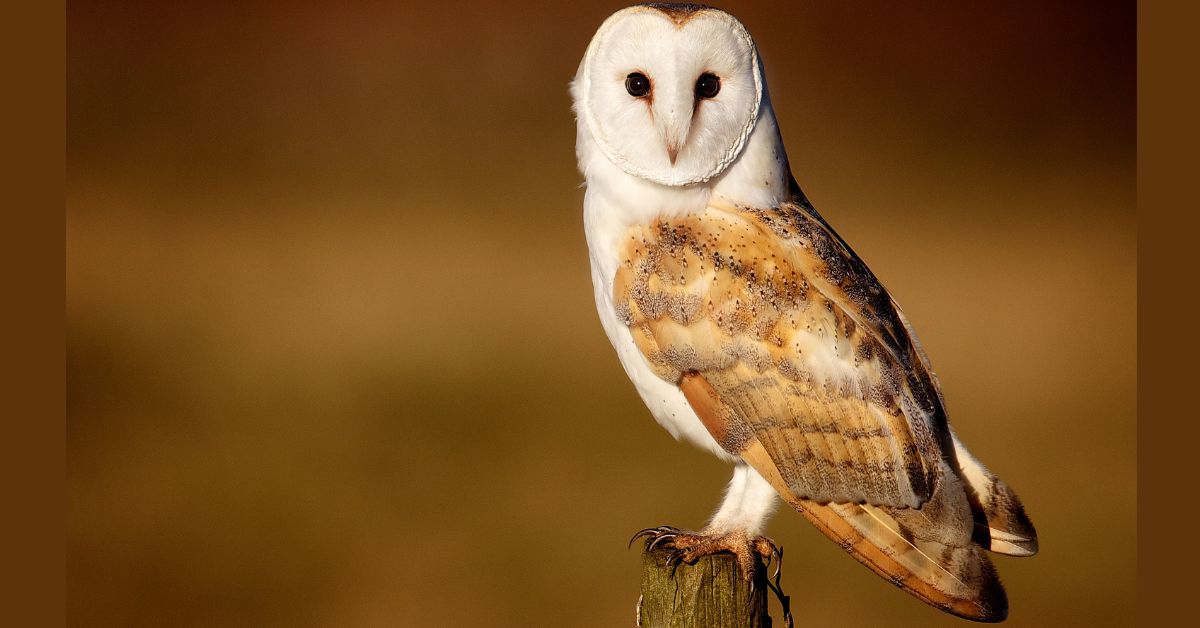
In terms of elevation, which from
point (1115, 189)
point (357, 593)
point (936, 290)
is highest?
point (1115, 189)

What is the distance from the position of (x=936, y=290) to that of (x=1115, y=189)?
7.61 feet

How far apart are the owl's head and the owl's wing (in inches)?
7.6

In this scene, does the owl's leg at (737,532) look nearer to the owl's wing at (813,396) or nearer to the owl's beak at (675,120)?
the owl's wing at (813,396)

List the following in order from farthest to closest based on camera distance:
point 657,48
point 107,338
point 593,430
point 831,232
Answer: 1. point 107,338
2. point 593,430
3. point 831,232
4. point 657,48


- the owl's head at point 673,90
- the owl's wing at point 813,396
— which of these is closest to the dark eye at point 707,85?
the owl's head at point 673,90

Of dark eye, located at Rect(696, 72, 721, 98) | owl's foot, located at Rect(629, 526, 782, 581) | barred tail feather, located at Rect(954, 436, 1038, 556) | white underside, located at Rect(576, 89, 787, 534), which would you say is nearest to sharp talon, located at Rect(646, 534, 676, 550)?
owl's foot, located at Rect(629, 526, 782, 581)

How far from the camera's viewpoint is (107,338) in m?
8.11

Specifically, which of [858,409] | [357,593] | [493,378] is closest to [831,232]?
[858,409]

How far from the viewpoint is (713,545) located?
2523 millimetres

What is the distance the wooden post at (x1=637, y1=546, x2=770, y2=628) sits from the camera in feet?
8.02

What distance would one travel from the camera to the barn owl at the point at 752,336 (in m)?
2.44

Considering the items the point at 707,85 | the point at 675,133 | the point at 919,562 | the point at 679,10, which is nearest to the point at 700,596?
the point at 919,562

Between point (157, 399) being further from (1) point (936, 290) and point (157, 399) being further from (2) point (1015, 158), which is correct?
(2) point (1015, 158)

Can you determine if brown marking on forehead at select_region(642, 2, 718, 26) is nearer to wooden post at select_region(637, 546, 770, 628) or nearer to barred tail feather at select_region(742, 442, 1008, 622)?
barred tail feather at select_region(742, 442, 1008, 622)
